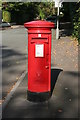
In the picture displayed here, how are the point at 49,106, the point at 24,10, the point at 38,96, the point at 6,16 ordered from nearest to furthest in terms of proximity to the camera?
the point at 49,106 < the point at 38,96 < the point at 6,16 < the point at 24,10

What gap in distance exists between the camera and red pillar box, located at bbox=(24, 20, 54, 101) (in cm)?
543

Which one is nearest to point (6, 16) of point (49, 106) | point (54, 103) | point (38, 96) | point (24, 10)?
point (24, 10)

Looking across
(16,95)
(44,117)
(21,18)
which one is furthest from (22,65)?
(21,18)

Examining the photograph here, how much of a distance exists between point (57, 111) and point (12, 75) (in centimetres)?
338

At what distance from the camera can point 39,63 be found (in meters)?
5.54

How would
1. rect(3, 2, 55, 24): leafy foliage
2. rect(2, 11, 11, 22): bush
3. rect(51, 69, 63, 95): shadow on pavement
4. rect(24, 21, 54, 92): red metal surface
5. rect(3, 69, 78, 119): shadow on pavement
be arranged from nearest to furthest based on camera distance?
1. rect(3, 69, 78, 119): shadow on pavement
2. rect(24, 21, 54, 92): red metal surface
3. rect(51, 69, 63, 95): shadow on pavement
4. rect(2, 11, 11, 22): bush
5. rect(3, 2, 55, 24): leafy foliage

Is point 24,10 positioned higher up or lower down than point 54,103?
higher up

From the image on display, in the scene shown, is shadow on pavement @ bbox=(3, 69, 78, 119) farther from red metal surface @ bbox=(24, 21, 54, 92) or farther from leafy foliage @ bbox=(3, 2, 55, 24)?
leafy foliage @ bbox=(3, 2, 55, 24)

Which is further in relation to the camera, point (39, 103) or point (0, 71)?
point (0, 71)

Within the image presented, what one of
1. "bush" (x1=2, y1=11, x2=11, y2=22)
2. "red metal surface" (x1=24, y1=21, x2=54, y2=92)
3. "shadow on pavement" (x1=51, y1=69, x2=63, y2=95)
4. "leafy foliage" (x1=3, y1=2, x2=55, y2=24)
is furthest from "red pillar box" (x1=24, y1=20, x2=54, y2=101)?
"bush" (x1=2, y1=11, x2=11, y2=22)

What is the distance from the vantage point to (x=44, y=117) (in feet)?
15.2

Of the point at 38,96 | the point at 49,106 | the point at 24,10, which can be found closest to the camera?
the point at 49,106

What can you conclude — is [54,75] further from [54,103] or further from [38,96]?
[54,103]

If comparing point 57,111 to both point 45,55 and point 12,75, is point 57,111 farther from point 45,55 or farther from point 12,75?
point 12,75
